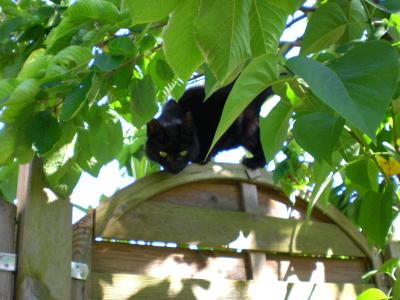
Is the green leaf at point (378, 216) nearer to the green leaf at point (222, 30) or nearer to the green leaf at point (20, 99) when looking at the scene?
the green leaf at point (222, 30)

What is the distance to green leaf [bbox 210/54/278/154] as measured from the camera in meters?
0.61

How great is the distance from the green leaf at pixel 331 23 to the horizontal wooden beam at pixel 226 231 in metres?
1.04

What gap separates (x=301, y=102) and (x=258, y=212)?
54.5 inches

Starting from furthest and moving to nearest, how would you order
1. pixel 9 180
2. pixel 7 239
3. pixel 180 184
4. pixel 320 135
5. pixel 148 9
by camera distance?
pixel 180 184, pixel 9 180, pixel 7 239, pixel 320 135, pixel 148 9

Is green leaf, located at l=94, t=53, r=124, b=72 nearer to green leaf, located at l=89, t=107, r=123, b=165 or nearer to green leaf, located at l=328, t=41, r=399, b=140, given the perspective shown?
green leaf, located at l=89, t=107, r=123, b=165

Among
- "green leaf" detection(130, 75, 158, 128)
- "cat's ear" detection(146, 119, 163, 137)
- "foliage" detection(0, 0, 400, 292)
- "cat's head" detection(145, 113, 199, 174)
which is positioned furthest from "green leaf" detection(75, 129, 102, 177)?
"cat's ear" detection(146, 119, 163, 137)

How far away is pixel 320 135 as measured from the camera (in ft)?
2.35

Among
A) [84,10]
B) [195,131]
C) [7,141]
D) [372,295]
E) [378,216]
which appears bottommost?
[372,295]

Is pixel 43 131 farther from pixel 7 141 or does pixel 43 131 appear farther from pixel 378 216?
pixel 378 216

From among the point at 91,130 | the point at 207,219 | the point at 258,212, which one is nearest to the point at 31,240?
the point at 91,130

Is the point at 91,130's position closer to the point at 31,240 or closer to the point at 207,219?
the point at 31,240

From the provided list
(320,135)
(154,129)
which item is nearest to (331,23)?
(320,135)

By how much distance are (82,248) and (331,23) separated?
1.06 metres

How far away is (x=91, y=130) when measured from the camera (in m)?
1.43
